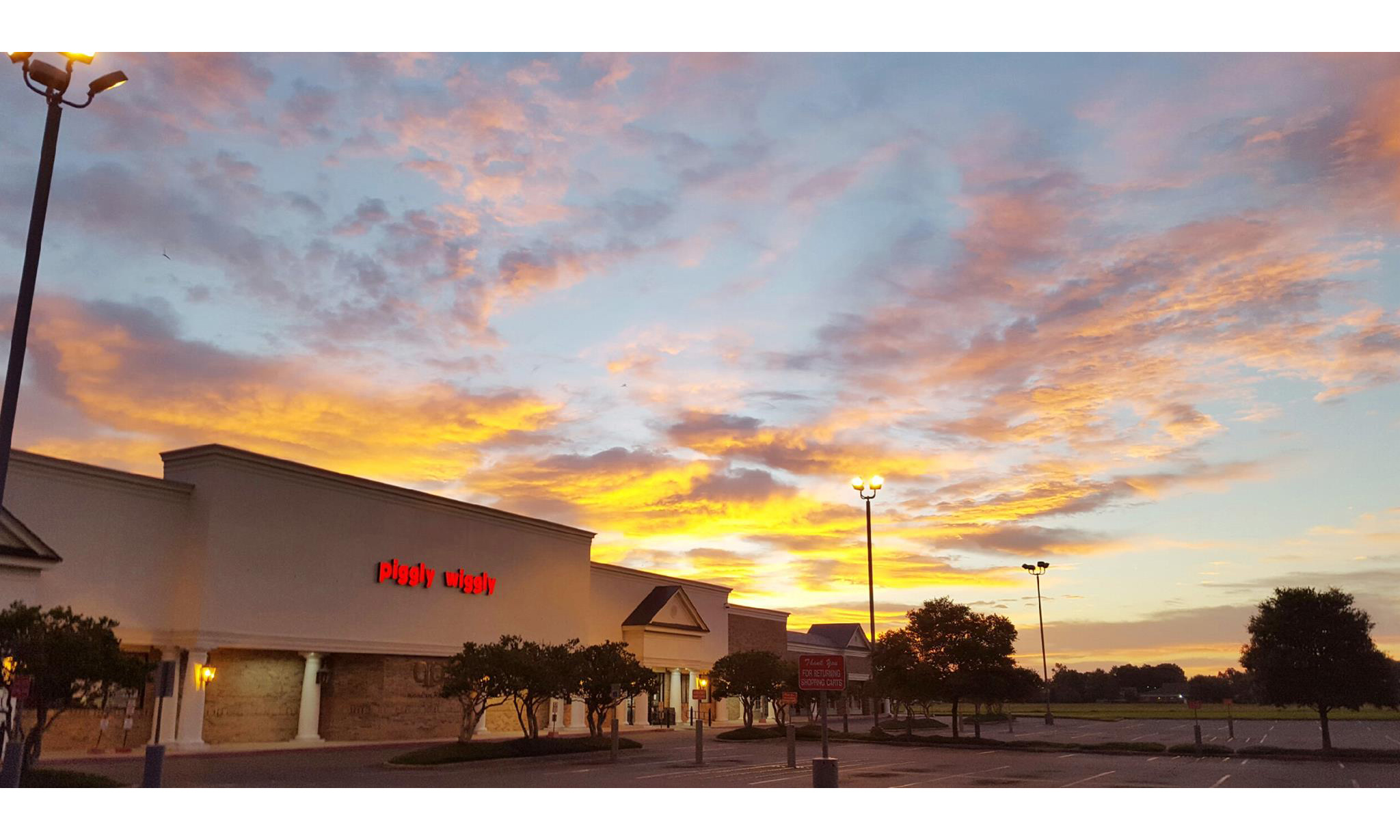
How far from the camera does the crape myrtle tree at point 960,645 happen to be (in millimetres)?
52406

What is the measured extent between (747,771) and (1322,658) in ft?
84.9

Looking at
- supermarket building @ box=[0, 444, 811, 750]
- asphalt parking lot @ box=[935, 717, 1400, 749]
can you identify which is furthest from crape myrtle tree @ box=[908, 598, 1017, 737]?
supermarket building @ box=[0, 444, 811, 750]

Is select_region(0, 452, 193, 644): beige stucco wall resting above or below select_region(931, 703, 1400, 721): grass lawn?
above

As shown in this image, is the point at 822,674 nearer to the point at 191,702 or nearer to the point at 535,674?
the point at 535,674

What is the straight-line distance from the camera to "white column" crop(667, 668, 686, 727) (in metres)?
73.0

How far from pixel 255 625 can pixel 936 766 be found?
1094 inches

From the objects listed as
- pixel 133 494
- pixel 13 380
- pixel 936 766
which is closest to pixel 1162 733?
pixel 936 766

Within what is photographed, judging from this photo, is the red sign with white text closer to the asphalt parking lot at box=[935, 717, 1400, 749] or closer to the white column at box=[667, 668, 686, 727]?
the white column at box=[667, 668, 686, 727]

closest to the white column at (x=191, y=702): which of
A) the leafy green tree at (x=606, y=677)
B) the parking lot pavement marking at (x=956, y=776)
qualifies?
the leafy green tree at (x=606, y=677)

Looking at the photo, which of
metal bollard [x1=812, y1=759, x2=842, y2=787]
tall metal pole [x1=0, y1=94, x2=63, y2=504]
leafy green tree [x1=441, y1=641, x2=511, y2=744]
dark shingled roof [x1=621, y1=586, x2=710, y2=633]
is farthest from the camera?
dark shingled roof [x1=621, y1=586, x2=710, y2=633]

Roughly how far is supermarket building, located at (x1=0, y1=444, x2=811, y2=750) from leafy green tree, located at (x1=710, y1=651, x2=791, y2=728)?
9.70 m

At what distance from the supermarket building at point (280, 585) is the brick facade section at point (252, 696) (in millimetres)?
74

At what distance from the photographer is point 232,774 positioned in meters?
29.2
